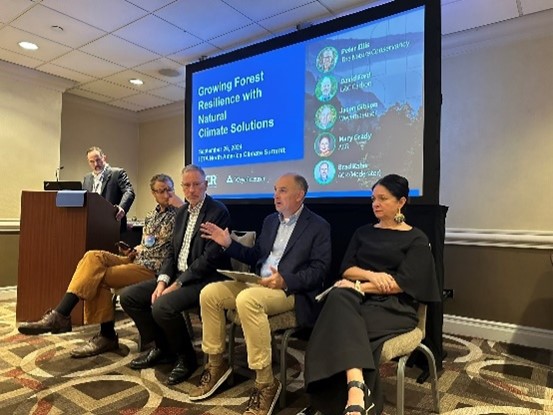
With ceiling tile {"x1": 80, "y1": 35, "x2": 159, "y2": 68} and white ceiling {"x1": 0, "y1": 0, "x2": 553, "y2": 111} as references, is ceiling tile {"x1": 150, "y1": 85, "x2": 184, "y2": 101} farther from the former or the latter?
ceiling tile {"x1": 80, "y1": 35, "x2": 159, "y2": 68}

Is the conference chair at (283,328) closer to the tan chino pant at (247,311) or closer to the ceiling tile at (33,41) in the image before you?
the tan chino pant at (247,311)

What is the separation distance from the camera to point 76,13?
3.37 m

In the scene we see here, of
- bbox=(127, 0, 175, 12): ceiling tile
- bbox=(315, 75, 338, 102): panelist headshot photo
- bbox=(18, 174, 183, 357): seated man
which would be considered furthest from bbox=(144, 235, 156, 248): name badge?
bbox=(127, 0, 175, 12): ceiling tile

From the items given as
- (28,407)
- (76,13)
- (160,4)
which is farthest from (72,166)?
(28,407)

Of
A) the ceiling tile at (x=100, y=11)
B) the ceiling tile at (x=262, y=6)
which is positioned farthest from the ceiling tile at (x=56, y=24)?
the ceiling tile at (x=262, y=6)

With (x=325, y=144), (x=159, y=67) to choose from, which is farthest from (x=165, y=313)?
(x=159, y=67)

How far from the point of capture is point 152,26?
3576mm

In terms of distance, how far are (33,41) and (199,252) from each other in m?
3.03

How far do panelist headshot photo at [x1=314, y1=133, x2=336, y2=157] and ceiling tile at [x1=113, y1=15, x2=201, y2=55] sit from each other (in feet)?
5.64

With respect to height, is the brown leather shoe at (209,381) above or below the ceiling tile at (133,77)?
below

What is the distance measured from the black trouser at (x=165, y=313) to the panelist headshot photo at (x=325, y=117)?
137 cm

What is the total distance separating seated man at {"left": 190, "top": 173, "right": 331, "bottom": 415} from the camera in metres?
1.91

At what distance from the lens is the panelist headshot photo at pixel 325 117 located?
289 cm

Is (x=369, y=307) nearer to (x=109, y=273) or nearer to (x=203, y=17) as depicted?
(x=109, y=273)
